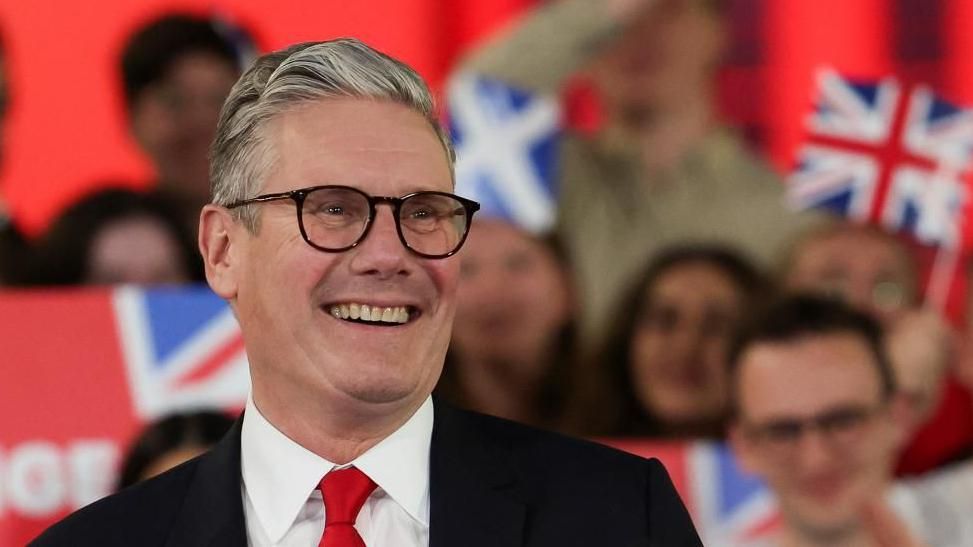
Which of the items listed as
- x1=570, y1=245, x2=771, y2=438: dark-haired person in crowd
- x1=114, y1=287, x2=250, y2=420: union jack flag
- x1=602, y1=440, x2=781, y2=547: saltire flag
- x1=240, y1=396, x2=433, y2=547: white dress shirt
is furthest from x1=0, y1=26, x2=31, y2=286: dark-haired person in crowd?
x1=240, y1=396, x2=433, y2=547: white dress shirt

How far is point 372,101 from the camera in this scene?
131 cm

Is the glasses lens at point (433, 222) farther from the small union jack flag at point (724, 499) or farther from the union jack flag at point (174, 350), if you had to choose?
the small union jack flag at point (724, 499)

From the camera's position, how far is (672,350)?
3168 mm

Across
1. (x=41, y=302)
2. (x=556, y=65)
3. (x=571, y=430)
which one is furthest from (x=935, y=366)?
(x=41, y=302)

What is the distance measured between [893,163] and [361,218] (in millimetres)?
2237

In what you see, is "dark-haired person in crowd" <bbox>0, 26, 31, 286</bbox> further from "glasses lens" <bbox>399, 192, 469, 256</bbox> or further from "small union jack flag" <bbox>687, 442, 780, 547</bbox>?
"glasses lens" <bbox>399, 192, 469, 256</bbox>

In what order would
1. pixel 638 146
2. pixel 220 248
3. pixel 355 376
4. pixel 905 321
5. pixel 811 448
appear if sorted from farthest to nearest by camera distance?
1. pixel 638 146
2. pixel 905 321
3. pixel 811 448
4. pixel 220 248
5. pixel 355 376

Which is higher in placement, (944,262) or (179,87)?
(179,87)

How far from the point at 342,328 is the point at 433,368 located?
3.7 inches

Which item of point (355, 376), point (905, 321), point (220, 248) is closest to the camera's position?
point (355, 376)

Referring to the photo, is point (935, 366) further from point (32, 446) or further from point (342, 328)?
point (342, 328)

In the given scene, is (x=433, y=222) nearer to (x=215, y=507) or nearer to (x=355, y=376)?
(x=355, y=376)

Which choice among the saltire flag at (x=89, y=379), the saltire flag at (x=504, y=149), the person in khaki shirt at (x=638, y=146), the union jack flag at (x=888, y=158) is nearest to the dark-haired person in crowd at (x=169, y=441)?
the saltire flag at (x=89, y=379)

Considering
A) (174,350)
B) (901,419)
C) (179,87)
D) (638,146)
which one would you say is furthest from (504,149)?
(901,419)
